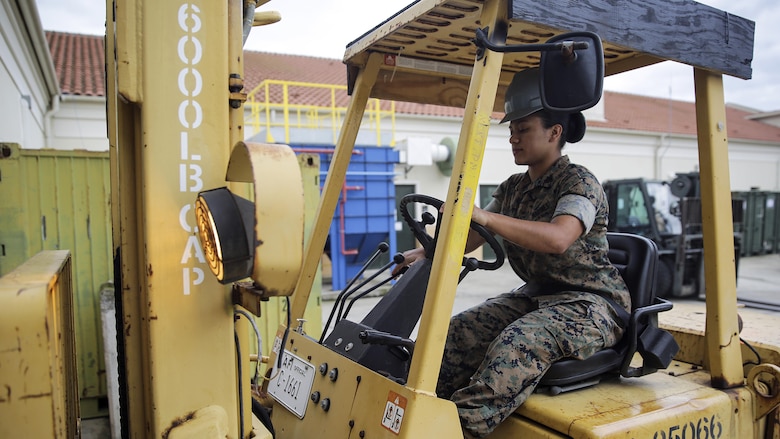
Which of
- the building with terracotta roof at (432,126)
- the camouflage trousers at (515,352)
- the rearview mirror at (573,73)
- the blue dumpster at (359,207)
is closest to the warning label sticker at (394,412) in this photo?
the camouflage trousers at (515,352)

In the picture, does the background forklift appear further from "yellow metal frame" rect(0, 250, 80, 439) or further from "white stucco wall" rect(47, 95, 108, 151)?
"white stucco wall" rect(47, 95, 108, 151)

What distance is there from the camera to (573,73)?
1730 mm

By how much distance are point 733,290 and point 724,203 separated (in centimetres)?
38

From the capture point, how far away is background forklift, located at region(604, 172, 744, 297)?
10.2 m

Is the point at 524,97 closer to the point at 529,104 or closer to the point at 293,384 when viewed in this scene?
the point at 529,104

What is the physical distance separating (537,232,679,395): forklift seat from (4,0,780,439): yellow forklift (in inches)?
0.7

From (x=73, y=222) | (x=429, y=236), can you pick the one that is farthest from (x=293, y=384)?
(x=73, y=222)

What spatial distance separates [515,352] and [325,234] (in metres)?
1.12

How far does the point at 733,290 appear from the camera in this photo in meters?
2.42

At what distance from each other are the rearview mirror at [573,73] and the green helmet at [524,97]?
2.01 ft

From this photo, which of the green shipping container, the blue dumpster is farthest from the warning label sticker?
the blue dumpster

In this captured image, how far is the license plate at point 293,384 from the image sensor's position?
232cm

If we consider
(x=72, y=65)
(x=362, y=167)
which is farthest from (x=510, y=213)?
(x=72, y=65)

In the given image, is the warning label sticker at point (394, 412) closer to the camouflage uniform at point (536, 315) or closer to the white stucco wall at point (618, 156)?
the camouflage uniform at point (536, 315)
